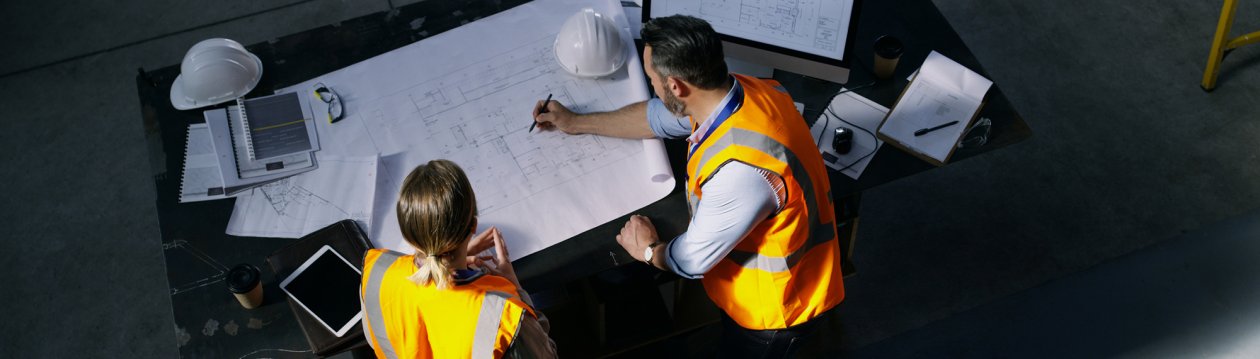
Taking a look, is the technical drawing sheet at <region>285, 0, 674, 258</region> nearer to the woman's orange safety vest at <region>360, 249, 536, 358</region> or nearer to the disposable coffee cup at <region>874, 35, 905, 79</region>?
the woman's orange safety vest at <region>360, 249, 536, 358</region>

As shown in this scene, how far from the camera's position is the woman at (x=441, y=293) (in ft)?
6.13

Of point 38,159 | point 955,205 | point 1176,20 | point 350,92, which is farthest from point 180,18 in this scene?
point 1176,20

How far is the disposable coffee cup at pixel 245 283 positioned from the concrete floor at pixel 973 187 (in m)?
1.38

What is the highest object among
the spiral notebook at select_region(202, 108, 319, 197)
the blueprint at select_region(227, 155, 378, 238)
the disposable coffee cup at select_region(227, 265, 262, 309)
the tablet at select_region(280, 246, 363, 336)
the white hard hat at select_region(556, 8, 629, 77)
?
the white hard hat at select_region(556, 8, 629, 77)

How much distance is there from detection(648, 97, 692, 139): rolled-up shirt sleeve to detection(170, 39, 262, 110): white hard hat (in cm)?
111

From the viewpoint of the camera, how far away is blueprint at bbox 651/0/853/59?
2504 mm

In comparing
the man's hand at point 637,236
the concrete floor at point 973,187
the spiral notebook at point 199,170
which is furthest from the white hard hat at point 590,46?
the concrete floor at point 973,187

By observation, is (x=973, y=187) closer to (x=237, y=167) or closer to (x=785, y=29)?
(x=785, y=29)

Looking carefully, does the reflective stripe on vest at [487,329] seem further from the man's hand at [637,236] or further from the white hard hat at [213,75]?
the white hard hat at [213,75]

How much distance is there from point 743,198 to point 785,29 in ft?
2.32

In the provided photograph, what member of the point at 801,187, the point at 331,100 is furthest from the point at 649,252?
the point at 331,100

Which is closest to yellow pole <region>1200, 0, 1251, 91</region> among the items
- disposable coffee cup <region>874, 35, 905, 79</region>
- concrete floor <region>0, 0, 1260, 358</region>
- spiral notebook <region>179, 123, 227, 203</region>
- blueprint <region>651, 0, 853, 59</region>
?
concrete floor <region>0, 0, 1260, 358</region>

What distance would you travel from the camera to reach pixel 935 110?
2607 mm

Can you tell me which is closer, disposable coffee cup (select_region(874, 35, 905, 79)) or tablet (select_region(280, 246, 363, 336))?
tablet (select_region(280, 246, 363, 336))
